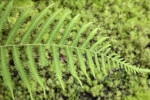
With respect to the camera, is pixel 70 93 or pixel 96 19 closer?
pixel 70 93

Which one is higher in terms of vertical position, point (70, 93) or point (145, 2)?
point (145, 2)

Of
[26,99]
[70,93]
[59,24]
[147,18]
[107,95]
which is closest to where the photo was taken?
[59,24]

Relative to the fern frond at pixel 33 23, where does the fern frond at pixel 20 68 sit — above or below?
below

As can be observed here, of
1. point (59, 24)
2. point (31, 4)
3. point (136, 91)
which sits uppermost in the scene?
point (31, 4)

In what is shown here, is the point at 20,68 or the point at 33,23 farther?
the point at 33,23

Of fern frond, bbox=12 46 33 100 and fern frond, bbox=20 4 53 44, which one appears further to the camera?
fern frond, bbox=20 4 53 44

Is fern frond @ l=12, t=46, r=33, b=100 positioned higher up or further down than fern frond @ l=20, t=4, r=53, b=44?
further down

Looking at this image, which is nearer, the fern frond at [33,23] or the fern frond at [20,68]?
the fern frond at [20,68]

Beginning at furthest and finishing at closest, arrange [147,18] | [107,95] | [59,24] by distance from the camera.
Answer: [147,18], [107,95], [59,24]

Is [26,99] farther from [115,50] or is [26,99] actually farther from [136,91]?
[136,91]

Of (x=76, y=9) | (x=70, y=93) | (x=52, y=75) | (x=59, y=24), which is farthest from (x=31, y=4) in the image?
(x=70, y=93)

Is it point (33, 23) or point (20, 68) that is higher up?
point (33, 23)
